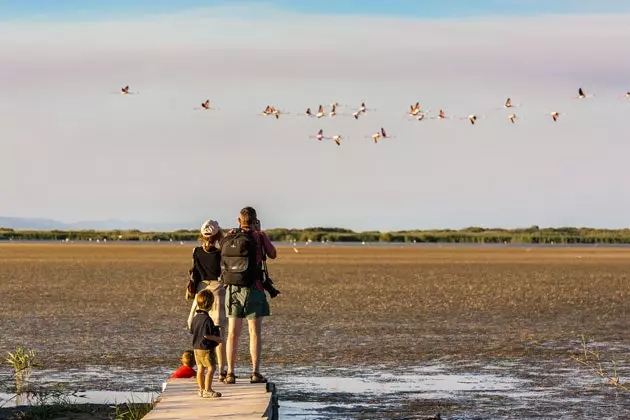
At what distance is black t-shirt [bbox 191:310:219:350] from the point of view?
13961 mm

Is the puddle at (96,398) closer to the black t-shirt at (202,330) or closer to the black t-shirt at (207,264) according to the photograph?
the black t-shirt at (202,330)

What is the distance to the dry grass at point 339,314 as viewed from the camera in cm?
2081

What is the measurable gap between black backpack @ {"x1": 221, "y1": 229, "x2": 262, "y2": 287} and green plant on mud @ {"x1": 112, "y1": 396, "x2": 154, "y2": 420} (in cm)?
161

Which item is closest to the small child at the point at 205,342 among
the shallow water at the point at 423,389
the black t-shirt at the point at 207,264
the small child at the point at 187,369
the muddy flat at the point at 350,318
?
the black t-shirt at the point at 207,264

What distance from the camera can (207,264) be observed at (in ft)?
48.2

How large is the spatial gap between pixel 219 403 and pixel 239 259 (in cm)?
166

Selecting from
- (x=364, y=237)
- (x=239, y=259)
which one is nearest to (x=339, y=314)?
(x=239, y=259)

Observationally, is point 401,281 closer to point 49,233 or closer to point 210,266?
point 210,266

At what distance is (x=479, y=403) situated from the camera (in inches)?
→ 601

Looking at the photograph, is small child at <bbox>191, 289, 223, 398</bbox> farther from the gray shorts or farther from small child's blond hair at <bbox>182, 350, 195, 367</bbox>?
small child's blond hair at <bbox>182, 350, 195, 367</bbox>

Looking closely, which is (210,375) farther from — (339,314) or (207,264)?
(339,314)

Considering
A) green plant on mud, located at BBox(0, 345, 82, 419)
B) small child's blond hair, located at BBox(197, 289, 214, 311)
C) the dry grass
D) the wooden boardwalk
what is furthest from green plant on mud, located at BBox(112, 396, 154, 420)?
the dry grass

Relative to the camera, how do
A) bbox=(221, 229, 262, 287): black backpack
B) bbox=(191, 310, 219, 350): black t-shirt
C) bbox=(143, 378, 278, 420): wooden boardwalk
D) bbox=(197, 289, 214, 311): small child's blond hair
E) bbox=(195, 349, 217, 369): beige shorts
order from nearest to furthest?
1. bbox=(143, 378, 278, 420): wooden boardwalk
2. bbox=(195, 349, 217, 369): beige shorts
3. bbox=(191, 310, 219, 350): black t-shirt
4. bbox=(197, 289, 214, 311): small child's blond hair
5. bbox=(221, 229, 262, 287): black backpack

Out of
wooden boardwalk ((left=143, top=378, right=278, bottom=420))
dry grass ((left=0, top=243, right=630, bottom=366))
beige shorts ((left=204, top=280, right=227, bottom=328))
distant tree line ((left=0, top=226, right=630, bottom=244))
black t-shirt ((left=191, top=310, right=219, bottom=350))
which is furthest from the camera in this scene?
distant tree line ((left=0, top=226, right=630, bottom=244))
